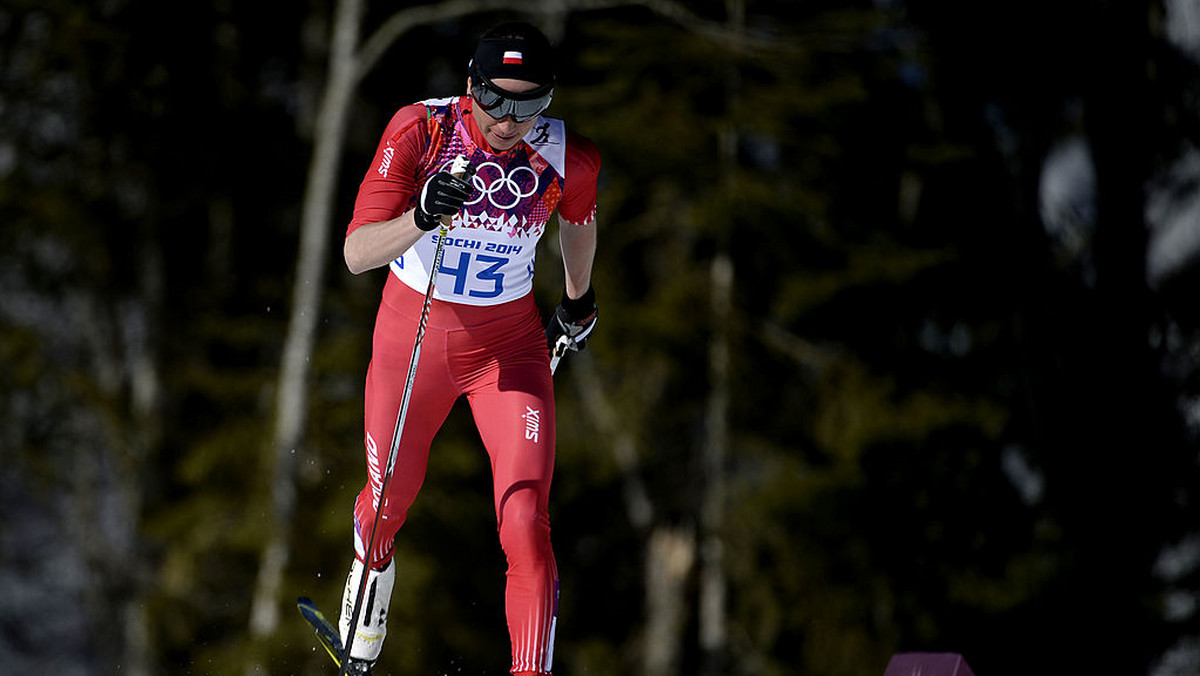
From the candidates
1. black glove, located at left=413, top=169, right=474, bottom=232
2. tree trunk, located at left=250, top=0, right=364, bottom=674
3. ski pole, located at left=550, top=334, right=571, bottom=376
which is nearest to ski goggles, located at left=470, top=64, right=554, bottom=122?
black glove, located at left=413, top=169, right=474, bottom=232

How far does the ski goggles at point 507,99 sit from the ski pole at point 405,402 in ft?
0.62

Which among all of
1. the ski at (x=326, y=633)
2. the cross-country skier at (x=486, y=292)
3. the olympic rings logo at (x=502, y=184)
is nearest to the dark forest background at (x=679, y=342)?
the ski at (x=326, y=633)

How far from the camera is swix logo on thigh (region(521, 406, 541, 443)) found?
5.08 metres

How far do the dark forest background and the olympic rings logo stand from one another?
8.16m

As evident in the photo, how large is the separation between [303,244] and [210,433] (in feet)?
11.9

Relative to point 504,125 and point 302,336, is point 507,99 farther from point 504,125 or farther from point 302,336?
point 302,336

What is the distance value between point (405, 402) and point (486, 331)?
44 centimetres

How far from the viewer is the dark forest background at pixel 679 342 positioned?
1334cm

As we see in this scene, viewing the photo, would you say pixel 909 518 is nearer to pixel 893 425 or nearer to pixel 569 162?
pixel 893 425

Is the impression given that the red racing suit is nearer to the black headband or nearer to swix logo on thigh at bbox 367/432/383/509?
swix logo on thigh at bbox 367/432/383/509

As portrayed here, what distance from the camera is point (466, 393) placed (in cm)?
540

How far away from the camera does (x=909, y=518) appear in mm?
15672

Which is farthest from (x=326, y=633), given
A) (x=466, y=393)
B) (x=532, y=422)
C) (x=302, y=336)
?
(x=302, y=336)

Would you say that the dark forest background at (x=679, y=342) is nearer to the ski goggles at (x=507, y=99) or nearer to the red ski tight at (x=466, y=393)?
the red ski tight at (x=466, y=393)
